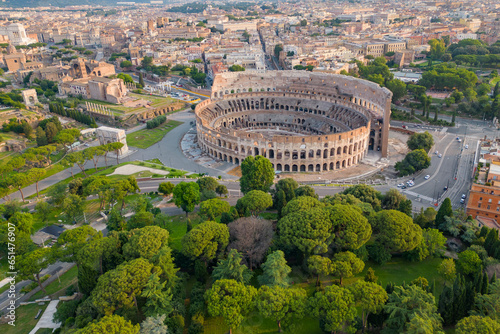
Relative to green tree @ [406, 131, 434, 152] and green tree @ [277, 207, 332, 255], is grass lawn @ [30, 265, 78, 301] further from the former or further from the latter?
green tree @ [406, 131, 434, 152]

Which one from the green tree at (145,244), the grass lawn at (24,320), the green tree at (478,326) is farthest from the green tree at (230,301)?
the grass lawn at (24,320)

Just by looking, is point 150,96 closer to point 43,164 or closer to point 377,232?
point 43,164

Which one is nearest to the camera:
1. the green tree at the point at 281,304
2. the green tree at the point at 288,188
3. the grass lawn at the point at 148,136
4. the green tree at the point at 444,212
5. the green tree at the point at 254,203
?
the green tree at the point at 281,304

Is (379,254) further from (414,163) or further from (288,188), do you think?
(414,163)

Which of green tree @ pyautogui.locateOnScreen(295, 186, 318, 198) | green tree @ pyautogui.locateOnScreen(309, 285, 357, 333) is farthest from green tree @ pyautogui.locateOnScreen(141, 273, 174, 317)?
green tree @ pyautogui.locateOnScreen(295, 186, 318, 198)

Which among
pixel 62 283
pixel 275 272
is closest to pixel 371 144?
pixel 275 272

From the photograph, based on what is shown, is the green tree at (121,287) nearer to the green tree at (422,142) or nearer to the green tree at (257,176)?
the green tree at (257,176)

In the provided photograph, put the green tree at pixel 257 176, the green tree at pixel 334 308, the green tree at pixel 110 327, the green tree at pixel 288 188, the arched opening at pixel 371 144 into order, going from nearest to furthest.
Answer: the green tree at pixel 110 327, the green tree at pixel 334 308, the green tree at pixel 288 188, the green tree at pixel 257 176, the arched opening at pixel 371 144
